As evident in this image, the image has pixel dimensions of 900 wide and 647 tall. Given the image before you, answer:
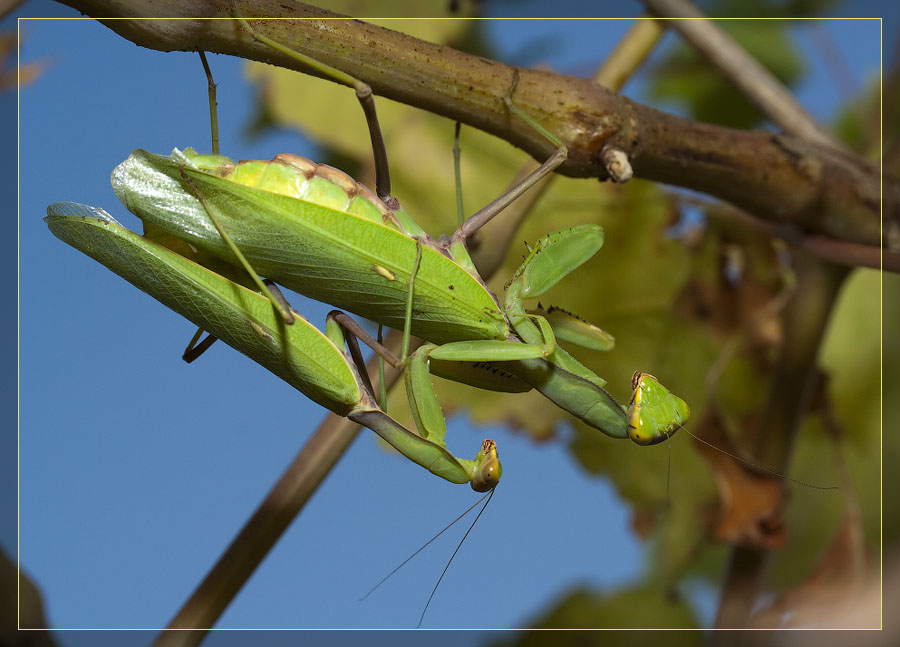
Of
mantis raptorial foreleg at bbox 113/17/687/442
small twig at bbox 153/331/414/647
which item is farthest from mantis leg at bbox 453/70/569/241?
small twig at bbox 153/331/414/647

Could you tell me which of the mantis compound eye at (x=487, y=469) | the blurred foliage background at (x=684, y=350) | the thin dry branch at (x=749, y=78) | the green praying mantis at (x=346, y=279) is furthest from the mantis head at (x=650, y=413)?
the thin dry branch at (x=749, y=78)

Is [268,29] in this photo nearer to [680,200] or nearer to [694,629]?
[680,200]

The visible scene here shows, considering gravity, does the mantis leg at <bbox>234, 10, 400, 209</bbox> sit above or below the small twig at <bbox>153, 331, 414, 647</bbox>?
above

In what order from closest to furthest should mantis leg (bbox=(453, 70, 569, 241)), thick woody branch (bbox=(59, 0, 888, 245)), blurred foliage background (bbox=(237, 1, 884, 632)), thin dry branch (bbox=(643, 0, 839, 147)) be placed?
thick woody branch (bbox=(59, 0, 888, 245))
mantis leg (bbox=(453, 70, 569, 241))
thin dry branch (bbox=(643, 0, 839, 147))
blurred foliage background (bbox=(237, 1, 884, 632))

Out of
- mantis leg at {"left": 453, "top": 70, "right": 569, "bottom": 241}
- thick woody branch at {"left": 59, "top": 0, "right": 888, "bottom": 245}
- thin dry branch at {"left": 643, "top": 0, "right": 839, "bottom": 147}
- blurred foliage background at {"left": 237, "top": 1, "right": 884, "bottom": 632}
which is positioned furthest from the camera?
blurred foliage background at {"left": 237, "top": 1, "right": 884, "bottom": 632}

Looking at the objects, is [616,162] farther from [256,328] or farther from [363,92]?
[256,328]

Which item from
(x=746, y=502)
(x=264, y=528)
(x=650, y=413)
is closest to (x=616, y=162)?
(x=650, y=413)

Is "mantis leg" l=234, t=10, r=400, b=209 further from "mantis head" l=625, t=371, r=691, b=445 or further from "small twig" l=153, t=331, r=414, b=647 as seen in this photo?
"mantis head" l=625, t=371, r=691, b=445
